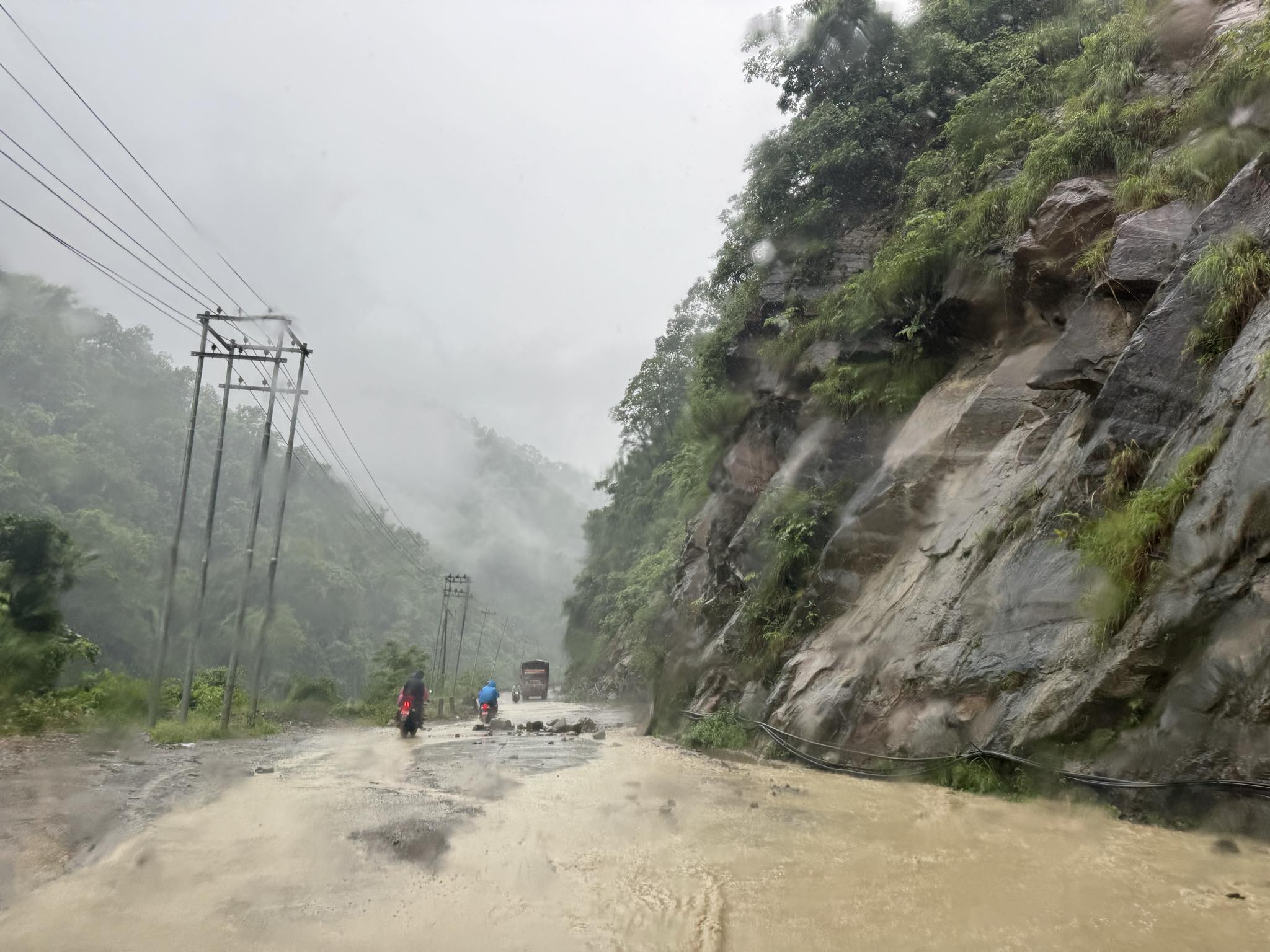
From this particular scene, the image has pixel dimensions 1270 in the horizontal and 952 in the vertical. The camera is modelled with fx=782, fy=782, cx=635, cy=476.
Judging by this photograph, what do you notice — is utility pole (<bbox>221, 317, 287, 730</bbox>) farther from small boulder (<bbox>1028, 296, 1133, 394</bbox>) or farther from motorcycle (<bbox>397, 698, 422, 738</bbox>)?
small boulder (<bbox>1028, 296, 1133, 394</bbox>)

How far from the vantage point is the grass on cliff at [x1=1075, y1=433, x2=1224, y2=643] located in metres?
6.22

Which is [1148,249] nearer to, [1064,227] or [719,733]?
[1064,227]

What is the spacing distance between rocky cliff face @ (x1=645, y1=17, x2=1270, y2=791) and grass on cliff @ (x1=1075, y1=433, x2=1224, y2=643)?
70mm

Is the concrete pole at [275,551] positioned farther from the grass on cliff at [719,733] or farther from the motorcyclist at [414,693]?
the grass on cliff at [719,733]

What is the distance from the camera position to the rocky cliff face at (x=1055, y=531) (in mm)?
5570

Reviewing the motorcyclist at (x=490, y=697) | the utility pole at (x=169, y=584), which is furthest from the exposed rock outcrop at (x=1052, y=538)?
the utility pole at (x=169, y=584)

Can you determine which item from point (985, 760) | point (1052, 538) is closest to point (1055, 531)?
point (1052, 538)

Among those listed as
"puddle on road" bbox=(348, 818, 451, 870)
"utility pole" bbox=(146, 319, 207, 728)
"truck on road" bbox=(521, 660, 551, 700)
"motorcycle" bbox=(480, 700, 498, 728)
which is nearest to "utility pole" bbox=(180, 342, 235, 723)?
"utility pole" bbox=(146, 319, 207, 728)

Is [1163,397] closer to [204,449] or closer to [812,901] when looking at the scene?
[812,901]

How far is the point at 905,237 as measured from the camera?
14484 mm

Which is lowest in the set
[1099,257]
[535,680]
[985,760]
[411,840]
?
[535,680]

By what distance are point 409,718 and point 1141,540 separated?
1563 cm

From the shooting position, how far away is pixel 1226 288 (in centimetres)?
715

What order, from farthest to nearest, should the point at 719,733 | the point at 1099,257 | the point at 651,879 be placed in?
the point at 719,733 → the point at 1099,257 → the point at 651,879
